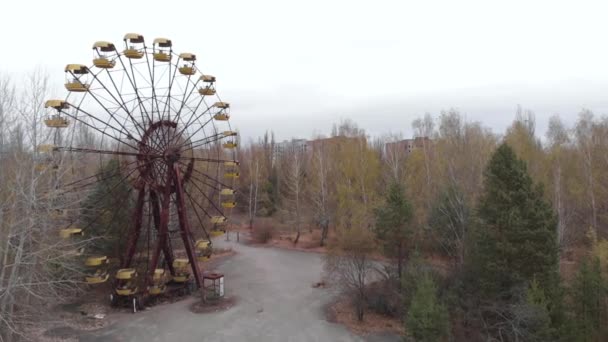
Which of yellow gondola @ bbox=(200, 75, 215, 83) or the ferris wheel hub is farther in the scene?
yellow gondola @ bbox=(200, 75, 215, 83)

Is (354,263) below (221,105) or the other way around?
below

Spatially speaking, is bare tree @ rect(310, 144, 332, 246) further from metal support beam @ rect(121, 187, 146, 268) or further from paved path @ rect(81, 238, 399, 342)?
metal support beam @ rect(121, 187, 146, 268)

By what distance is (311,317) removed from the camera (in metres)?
15.1

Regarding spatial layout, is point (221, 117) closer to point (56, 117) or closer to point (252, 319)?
point (56, 117)

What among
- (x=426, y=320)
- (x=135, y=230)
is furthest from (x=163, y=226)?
(x=426, y=320)

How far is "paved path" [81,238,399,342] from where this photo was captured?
13.2 m

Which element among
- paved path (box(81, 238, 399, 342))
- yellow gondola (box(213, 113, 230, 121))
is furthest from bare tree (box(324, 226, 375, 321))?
yellow gondola (box(213, 113, 230, 121))

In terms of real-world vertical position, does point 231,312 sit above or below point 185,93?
below

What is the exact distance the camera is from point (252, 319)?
48.6 ft

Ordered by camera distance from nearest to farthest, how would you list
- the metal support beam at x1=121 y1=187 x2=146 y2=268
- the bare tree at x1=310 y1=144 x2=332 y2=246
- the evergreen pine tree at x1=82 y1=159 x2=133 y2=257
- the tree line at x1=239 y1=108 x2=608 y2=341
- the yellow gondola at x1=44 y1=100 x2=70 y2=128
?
the tree line at x1=239 y1=108 x2=608 y2=341 < the yellow gondola at x1=44 y1=100 x2=70 y2=128 < the metal support beam at x1=121 y1=187 x2=146 y2=268 < the evergreen pine tree at x1=82 y1=159 x2=133 y2=257 < the bare tree at x1=310 y1=144 x2=332 y2=246

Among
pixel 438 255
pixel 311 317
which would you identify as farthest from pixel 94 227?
pixel 438 255

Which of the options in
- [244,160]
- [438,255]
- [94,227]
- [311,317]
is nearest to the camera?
[311,317]

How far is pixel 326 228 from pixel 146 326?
58.1 ft

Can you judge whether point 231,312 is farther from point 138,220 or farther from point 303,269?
point 303,269
